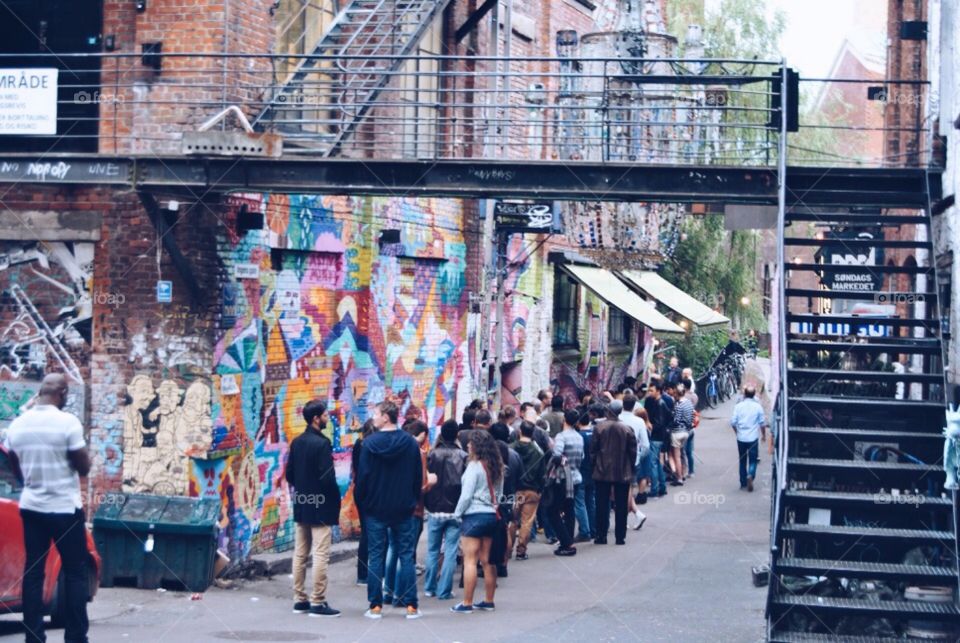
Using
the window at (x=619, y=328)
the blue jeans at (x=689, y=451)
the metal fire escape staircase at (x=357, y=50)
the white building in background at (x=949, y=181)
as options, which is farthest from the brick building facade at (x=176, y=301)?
the window at (x=619, y=328)

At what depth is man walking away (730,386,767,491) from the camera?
862 inches

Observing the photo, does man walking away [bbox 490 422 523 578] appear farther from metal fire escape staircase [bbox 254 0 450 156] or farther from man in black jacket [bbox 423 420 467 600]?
metal fire escape staircase [bbox 254 0 450 156]

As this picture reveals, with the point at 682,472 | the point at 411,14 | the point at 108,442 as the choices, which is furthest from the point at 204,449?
the point at 682,472

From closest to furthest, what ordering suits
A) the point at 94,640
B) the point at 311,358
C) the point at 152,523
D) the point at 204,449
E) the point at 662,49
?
the point at 94,640 < the point at 152,523 < the point at 204,449 < the point at 311,358 < the point at 662,49

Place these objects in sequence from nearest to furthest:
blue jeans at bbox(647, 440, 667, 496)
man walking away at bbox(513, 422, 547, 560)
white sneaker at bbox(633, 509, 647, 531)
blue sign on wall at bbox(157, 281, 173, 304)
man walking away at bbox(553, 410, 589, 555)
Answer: blue sign on wall at bbox(157, 281, 173, 304) < man walking away at bbox(513, 422, 547, 560) < man walking away at bbox(553, 410, 589, 555) < white sneaker at bbox(633, 509, 647, 531) < blue jeans at bbox(647, 440, 667, 496)

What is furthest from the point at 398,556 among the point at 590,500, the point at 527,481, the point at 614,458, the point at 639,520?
the point at 639,520

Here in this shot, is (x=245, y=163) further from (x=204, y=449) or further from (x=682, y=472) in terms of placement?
(x=682, y=472)

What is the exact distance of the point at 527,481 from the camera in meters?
15.2

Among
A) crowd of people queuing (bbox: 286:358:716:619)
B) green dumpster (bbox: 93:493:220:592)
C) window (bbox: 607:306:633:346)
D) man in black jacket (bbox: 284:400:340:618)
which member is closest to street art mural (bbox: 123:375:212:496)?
green dumpster (bbox: 93:493:220:592)

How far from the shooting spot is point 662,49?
28.2m

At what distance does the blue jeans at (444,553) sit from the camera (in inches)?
504

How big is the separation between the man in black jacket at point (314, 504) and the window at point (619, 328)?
69.2 ft

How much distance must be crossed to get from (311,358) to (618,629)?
19.3 feet

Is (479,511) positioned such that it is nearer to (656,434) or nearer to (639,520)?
(639,520)
